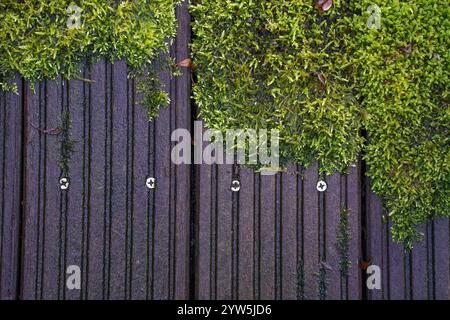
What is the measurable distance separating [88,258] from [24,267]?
0.72 ft

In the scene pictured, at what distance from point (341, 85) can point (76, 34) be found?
0.89 metres

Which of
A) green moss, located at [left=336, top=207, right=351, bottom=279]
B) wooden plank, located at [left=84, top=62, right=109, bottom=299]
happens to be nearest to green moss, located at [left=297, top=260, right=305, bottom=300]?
green moss, located at [left=336, top=207, right=351, bottom=279]

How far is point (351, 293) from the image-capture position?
4.84ft

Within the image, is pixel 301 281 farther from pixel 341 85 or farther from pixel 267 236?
pixel 341 85

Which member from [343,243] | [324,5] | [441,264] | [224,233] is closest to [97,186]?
[224,233]

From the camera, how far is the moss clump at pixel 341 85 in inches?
56.5

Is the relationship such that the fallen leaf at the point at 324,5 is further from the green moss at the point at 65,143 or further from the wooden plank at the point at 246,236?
the green moss at the point at 65,143

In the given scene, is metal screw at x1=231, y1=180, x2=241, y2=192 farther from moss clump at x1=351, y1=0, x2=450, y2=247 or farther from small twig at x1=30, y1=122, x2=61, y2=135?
small twig at x1=30, y1=122, x2=61, y2=135

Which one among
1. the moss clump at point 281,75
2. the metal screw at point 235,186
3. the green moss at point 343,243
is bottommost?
the green moss at point 343,243

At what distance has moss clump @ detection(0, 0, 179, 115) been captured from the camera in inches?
56.7

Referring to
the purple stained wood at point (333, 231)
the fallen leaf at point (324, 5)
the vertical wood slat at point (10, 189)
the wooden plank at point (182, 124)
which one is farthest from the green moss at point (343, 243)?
the vertical wood slat at point (10, 189)

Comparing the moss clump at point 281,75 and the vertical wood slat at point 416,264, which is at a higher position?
the moss clump at point 281,75

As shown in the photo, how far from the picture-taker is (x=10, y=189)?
1490 millimetres

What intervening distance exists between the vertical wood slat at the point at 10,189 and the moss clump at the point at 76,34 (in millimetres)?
85
